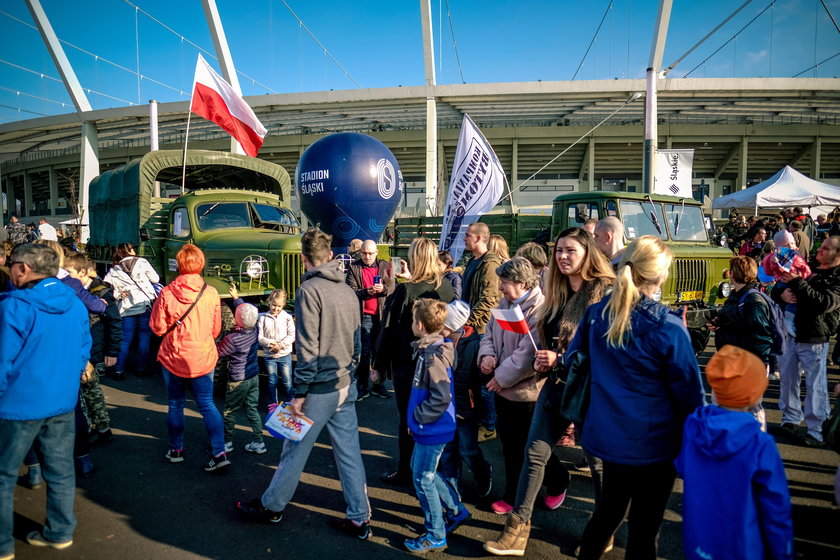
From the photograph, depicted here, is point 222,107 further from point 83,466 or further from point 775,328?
point 775,328

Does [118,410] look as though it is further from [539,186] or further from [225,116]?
[539,186]

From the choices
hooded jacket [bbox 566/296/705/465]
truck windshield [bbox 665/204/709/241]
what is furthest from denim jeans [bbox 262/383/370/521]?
truck windshield [bbox 665/204/709/241]

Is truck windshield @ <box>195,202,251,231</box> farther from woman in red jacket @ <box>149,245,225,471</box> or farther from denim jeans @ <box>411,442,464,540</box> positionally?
denim jeans @ <box>411,442,464,540</box>

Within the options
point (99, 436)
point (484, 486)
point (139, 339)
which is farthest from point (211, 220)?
point (484, 486)

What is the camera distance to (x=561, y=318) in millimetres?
3016

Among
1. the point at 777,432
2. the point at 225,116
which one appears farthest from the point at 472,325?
the point at 225,116

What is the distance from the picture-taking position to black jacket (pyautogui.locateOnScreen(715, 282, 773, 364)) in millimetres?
3824

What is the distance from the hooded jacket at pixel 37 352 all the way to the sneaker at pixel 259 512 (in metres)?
1.26

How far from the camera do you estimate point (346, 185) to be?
10.1 meters

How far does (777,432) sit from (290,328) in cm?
499

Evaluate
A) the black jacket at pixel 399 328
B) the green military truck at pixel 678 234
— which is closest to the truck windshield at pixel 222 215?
the black jacket at pixel 399 328

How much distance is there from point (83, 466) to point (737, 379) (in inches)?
179

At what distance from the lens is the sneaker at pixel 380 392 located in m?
5.99

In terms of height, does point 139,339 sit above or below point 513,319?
below
